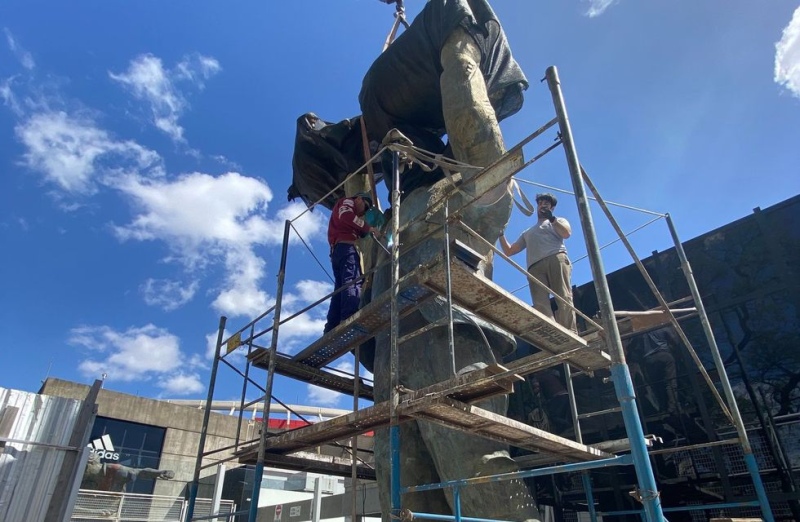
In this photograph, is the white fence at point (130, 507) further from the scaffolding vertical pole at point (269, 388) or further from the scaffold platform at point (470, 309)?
the scaffold platform at point (470, 309)

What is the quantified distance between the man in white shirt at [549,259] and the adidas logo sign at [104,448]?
20829mm

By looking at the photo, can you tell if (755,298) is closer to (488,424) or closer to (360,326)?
(488,424)

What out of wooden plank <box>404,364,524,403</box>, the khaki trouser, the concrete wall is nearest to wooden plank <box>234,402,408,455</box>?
wooden plank <box>404,364,524,403</box>

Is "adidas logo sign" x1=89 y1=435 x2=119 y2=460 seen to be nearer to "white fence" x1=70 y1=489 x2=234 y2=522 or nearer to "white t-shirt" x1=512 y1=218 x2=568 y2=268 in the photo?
"white fence" x1=70 y1=489 x2=234 y2=522

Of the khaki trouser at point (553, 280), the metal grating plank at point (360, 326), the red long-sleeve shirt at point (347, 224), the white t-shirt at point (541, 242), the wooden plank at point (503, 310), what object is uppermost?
the red long-sleeve shirt at point (347, 224)

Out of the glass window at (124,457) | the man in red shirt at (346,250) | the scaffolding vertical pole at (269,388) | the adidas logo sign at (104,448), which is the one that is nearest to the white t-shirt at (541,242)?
the man in red shirt at (346,250)

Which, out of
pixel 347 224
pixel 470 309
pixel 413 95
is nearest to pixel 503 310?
pixel 470 309

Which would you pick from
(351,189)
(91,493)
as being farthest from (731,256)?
(91,493)

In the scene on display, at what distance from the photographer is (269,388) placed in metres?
7.39

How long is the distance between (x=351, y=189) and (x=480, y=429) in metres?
Result: 7.45

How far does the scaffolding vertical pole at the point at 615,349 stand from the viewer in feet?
11.4

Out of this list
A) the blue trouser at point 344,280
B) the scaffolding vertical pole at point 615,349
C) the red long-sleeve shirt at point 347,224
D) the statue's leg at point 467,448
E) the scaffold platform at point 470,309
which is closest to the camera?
the scaffolding vertical pole at point 615,349

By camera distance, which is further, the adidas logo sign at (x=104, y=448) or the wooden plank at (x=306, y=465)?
the adidas logo sign at (x=104, y=448)

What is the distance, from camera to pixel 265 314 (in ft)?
28.0
